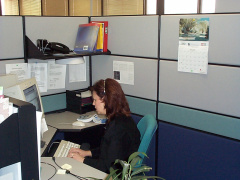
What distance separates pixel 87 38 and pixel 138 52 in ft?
1.60

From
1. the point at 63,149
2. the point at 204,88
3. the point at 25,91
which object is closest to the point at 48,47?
the point at 25,91

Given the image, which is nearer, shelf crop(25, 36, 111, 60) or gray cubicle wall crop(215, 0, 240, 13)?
gray cubicle wall crop(215, 0, 240, 13)

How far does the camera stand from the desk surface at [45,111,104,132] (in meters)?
2.38

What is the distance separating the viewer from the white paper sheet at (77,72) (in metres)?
2.81

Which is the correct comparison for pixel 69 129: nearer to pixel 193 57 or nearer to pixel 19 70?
pixel 19 70

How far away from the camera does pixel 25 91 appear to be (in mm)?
1958

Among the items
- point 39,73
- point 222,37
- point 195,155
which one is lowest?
point 195,155

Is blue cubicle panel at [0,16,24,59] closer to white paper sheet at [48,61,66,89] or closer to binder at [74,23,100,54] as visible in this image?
white paper sheet at [48,61,66,89]

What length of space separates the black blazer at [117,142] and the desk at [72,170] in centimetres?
12

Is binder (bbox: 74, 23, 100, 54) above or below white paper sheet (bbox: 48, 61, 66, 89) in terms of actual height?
above

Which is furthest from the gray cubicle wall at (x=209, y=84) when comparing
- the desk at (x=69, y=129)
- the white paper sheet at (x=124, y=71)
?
the desk at (x=69, y=129)

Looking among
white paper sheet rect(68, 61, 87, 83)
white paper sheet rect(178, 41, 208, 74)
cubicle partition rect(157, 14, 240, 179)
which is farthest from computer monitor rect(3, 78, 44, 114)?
white paper sheet rect(178, 41, 208, 74)

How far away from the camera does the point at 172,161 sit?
2428 mm

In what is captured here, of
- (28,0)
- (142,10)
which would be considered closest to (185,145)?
(142,10)
